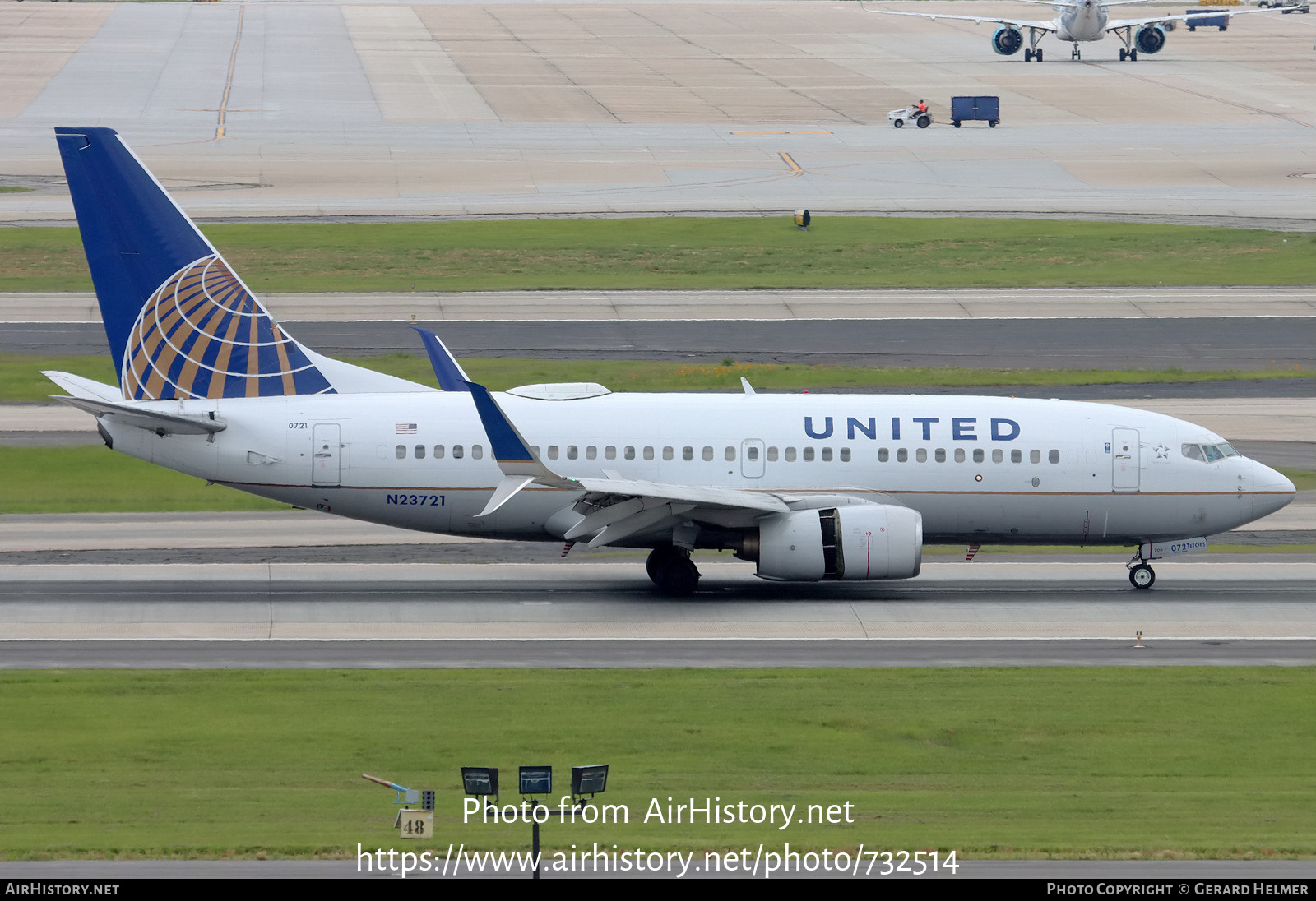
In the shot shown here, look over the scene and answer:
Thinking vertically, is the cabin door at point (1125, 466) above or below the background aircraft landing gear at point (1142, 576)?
above

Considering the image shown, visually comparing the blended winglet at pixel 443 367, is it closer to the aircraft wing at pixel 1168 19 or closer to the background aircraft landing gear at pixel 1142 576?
the background aircraft landing gear at pixel 1142 576

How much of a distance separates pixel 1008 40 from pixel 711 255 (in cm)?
7788

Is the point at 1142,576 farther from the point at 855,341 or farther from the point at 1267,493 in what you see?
the point at 855,341

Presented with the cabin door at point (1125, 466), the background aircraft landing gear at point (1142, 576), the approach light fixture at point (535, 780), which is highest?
the approach light fixture at point (535, 780)

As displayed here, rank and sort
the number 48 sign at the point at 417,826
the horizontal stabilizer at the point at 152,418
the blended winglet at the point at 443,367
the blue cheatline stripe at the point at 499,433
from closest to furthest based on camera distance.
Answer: the number 48 sign at the point at 417,826, the blue cheatline stripe at the point at 499,433, the horizontal stabilizer at the point at 152,418, the blended winglet at the point at 443,367

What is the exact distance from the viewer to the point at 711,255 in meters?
79.8

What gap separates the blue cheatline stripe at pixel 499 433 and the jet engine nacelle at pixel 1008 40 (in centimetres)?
12190

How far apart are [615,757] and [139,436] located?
16011 millimetres

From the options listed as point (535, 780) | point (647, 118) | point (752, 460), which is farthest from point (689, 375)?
point (647, 118)

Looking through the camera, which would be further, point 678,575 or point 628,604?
point 678,575

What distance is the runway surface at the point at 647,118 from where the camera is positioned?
9238 cm

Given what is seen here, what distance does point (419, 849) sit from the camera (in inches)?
873

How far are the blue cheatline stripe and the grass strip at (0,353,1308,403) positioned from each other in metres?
21.5

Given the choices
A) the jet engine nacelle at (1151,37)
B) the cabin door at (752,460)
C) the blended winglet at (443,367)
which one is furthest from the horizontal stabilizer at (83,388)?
the jet engine nacelle at (1151,37)
